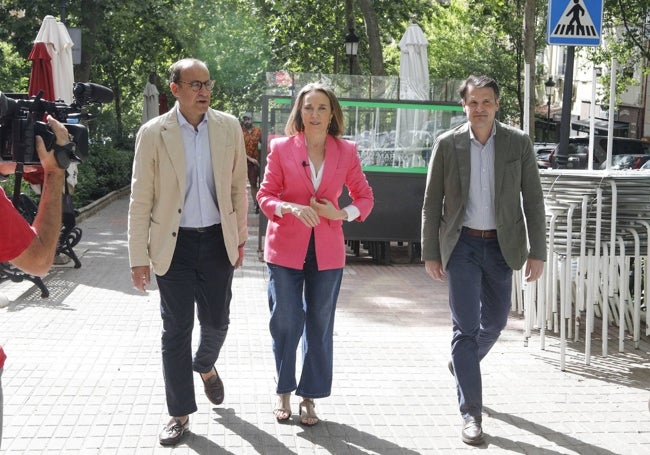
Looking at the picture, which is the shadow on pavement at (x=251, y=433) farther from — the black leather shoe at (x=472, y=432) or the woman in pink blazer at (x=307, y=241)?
the black leather shoe at (x=472, y=432)

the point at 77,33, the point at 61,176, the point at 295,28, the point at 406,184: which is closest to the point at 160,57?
the point at 295,28

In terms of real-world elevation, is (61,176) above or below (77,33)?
below

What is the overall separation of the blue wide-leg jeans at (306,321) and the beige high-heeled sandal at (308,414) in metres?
0.05

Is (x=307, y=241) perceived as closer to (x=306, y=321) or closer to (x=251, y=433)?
(x=306, y=321)

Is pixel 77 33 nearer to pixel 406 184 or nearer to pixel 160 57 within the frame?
pixel 406 184

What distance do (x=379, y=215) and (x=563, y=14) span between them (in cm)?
486

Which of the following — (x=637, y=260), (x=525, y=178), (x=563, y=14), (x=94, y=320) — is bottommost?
(x=94, y=320)

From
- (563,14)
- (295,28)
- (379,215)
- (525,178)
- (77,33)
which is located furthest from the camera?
(295,28)

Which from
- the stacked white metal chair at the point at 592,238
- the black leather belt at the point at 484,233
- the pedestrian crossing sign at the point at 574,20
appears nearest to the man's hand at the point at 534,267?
the black leather belt at the point at 484,233

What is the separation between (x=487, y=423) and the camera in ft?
17.2

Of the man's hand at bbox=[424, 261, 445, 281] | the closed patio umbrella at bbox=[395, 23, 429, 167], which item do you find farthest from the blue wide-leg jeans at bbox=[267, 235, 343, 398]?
the closed patio umbrella at bbox=[395, 23, 429, 167]

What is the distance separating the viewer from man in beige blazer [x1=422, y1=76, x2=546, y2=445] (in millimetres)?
5008

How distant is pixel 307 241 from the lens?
5.04m

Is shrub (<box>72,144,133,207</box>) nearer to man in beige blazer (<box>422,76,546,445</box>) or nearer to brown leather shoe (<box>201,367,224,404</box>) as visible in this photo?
brown leather shoe (<box>201,367,224,404</box>)
